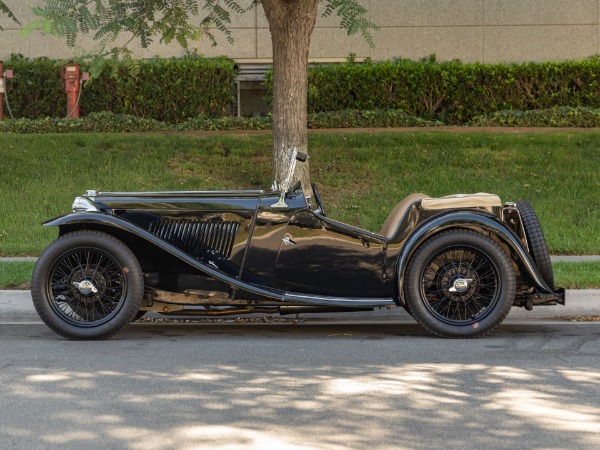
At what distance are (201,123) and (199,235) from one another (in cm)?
931

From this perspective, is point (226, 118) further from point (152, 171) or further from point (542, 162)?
point (542, 162)

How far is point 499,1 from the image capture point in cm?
1895

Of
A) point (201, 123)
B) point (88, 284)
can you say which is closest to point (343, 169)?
point (201, 123)

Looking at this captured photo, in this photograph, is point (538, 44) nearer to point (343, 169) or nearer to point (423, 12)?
point (423, 12)

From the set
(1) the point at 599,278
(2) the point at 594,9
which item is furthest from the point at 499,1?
(1) the point at 599,278

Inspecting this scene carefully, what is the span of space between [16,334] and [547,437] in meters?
4.41

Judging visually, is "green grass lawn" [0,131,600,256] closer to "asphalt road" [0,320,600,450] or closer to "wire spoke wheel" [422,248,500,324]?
"wire spoke wheel" [422,248,500,324]

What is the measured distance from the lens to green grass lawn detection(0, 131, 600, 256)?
1266 centimetres

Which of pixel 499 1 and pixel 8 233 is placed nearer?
pixel 8 233

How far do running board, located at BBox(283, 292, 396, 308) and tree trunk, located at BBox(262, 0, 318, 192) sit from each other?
4846 millimetres

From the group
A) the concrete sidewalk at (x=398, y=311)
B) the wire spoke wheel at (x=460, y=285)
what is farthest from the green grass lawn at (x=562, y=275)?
the wire spoke wheel at (x=460, y=285)

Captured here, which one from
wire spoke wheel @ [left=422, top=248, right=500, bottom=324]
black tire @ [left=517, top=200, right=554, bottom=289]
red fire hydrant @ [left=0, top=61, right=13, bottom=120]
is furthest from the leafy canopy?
red fire hydrant @ [left=0, top=61, right=13, bottom=120]

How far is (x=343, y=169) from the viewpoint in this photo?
45.6 feet

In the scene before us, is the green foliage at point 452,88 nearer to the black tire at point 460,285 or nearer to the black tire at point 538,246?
the black tire at point 538,246
